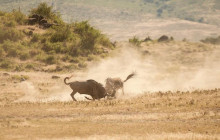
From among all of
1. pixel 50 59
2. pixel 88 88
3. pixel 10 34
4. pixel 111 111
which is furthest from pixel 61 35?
pixel 111 111

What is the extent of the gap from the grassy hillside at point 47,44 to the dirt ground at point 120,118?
14.1 metres

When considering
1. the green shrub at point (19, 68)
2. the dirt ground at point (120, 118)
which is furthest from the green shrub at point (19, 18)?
the dirt ground at point (120, 118)

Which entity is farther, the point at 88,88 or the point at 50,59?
the point at 50,59

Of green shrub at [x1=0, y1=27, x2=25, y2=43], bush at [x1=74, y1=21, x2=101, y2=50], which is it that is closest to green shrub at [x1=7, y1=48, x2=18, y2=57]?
green shrub at [x1=0, y1=27, x2=25, y2=43]

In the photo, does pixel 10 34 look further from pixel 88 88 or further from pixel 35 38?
pixel 88 88

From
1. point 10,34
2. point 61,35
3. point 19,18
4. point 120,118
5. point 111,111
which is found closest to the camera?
point 120,118

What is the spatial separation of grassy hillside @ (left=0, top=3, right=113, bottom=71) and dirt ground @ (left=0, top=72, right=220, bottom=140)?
1412 centimetres

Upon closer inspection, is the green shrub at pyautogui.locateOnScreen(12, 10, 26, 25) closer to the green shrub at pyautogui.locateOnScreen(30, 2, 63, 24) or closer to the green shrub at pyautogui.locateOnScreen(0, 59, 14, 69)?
the green shrub at pyautogui.locateOnScreen(30, 2, 63, 24)

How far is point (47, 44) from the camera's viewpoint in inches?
1533

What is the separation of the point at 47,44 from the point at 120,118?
24.8 metres

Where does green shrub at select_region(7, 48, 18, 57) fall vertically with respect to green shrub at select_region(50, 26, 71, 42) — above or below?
below

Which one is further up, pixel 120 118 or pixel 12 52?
pixel 12 52

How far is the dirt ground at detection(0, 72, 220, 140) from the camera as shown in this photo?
1286 centimetres

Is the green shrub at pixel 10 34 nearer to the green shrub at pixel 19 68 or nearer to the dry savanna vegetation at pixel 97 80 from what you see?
the dry savanna vegetation at pixel 97 80
